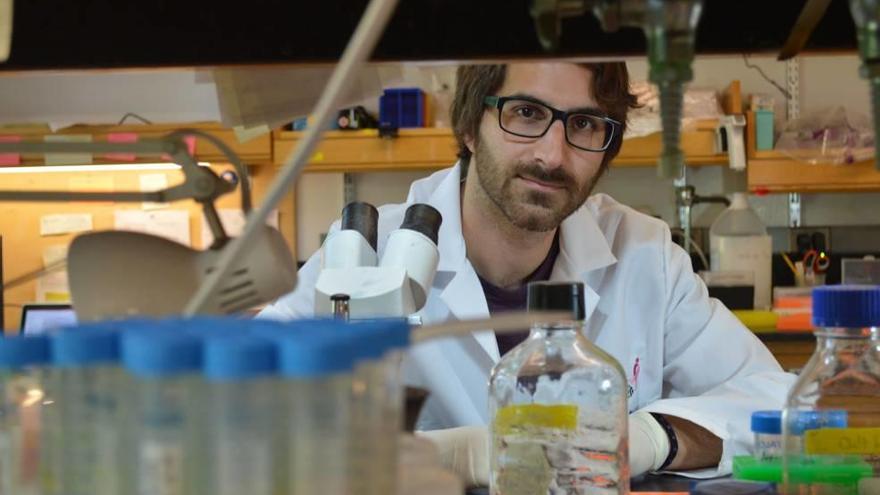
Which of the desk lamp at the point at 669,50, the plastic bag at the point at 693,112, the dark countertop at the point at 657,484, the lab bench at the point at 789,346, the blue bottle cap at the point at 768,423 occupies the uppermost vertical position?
the plastic bag at the point at 693,112

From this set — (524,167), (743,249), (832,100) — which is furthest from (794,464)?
(832,100)

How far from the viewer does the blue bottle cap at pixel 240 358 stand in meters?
0.43

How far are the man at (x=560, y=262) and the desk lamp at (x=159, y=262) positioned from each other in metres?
0.84

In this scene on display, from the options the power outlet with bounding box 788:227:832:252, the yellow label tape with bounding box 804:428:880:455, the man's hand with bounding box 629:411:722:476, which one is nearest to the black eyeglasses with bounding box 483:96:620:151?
the man's hand with bounding box 629:411:722:476

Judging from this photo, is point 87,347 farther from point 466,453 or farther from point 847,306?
point 466,453

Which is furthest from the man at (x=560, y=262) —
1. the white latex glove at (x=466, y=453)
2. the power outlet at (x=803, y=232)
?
the power outlet at (x=803, y=232)

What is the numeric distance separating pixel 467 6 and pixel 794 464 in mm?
482

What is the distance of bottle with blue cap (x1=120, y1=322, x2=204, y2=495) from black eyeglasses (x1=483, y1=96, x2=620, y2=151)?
124 centimetres

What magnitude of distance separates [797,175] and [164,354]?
11.8ft

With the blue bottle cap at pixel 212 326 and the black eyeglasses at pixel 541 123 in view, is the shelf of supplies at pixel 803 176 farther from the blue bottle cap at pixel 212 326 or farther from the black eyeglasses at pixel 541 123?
the blue bottle cap at pixel 212 326

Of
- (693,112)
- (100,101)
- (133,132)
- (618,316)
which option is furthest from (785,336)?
(100,101)

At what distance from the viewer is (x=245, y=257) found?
658 mm

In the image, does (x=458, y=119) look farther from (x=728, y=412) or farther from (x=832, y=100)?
(x=832, y=100)

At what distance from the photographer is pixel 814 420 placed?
2.86 ft
